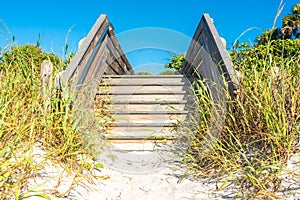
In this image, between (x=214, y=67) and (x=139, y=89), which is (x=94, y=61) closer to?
(x=139, y=89)

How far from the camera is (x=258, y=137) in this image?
2764 mm

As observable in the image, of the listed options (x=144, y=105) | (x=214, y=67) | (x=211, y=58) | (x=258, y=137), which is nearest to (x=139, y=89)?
(x=144, y=105)

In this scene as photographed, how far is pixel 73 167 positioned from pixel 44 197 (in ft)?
2.31

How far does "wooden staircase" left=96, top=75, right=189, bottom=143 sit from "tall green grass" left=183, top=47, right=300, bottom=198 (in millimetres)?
874

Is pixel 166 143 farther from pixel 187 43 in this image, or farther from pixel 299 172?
pixel 187 43

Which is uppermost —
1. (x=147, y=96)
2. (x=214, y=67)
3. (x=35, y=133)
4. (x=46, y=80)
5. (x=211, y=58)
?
(x=211, y=58)

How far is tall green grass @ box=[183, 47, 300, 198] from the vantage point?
239cm

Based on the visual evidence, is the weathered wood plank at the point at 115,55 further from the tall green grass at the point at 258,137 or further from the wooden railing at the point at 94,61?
the tall green grass at the point at 258,137

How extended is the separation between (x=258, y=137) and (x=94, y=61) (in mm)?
2461

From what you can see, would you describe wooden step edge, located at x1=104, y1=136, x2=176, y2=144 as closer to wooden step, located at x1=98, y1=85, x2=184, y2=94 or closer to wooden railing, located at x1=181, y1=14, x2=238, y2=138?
→ wooden railing, located at x1=181, y1=14, x2=238, y2=138

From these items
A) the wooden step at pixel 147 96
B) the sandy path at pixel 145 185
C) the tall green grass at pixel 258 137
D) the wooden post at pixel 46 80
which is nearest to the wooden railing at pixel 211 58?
the tall green grass at pixel 258 137

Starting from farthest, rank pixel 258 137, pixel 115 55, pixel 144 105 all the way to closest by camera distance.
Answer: pixel 115 55 → pixel 144 105 → pixel 258 137

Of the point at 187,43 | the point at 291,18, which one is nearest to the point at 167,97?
the point at 187,43

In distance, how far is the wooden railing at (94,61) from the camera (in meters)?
3.41
